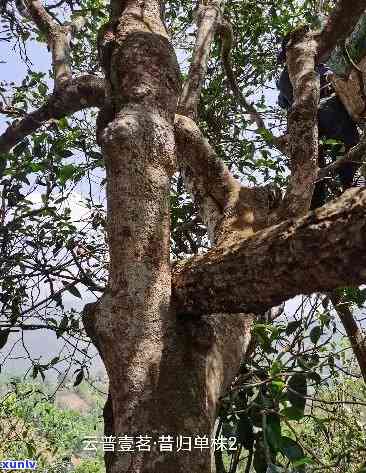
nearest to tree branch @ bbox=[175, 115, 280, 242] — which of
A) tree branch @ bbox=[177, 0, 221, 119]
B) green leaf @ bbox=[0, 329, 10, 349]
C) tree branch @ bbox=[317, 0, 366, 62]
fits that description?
tree branch @ bbox=[177, 0, 221, 119]

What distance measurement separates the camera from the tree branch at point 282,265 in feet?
2.82

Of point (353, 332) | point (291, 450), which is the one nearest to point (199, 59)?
point (291, 450)

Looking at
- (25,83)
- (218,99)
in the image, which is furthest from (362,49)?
(25,83)

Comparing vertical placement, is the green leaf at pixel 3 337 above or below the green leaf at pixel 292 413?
above

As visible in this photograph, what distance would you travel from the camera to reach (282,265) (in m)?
0.97

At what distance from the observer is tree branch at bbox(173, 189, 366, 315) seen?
33.9 inches

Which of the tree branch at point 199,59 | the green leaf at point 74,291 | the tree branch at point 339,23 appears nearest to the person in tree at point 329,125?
the tree branch at point 199,59

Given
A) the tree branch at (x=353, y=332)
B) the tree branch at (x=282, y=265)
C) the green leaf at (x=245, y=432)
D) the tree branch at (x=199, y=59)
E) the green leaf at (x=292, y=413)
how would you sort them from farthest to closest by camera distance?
the tree branch at (x=353, y=332) → the tree branch at (x=199, y=59) → the green leaf at (x=245, y=432) → the green leaf at (x=292, y=413) → the tree branch at (x=282, y=265)

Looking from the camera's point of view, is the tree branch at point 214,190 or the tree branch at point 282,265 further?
the tree branch at point 214,190

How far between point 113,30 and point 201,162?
59 centimetres

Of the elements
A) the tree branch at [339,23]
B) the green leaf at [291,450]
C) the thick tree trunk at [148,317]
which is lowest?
the green leaf at [291,450]

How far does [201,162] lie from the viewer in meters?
1.86

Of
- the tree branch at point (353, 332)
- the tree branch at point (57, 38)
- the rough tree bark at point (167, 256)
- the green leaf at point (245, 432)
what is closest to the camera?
the rough tree bark at point (167, 256)

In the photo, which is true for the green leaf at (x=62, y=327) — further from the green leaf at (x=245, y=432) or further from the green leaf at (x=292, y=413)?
the green leaf at (x=292, y=413)
